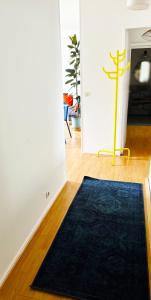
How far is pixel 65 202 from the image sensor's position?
2.78 meters

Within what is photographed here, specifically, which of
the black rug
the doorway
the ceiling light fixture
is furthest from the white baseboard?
the ceiling light fixture

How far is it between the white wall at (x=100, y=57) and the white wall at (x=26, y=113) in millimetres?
1296

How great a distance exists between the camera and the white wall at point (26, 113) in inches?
65.9

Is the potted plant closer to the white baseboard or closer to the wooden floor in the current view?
the wooden floor

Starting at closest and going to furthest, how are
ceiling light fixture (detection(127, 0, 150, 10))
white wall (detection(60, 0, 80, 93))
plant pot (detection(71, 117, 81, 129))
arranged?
ceiling light fixture (detection(127, 0, 150, 10)), white wall (detection(60, 0, 80, 93)), plant pot (detection(71, 117, 81, 129))

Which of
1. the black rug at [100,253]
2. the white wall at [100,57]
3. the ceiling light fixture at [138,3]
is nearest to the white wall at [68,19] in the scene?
the white wall at [100,57]

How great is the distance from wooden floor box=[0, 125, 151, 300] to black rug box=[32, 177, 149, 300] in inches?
3.0

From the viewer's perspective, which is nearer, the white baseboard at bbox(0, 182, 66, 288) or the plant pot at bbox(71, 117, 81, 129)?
the white baseboard at bbox(0, 182, 66, 288)

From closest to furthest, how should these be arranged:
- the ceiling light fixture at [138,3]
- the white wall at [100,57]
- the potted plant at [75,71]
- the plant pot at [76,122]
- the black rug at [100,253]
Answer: the black rug at [100,253] → the ceiling light fixture at [138,3] → the white wall at [100,57] → the potted plant at [75,71] → the plant pot at [76,122]

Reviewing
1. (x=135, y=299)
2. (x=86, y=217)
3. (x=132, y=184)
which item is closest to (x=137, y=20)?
(x=132, y=184)

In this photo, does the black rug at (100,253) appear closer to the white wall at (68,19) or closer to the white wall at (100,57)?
the white wall at (100,57)

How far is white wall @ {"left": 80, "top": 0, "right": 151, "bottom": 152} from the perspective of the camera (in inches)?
137

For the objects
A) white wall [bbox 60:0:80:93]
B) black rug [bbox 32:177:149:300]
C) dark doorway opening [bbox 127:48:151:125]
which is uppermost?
white wall [bbox 60:0:80:93]

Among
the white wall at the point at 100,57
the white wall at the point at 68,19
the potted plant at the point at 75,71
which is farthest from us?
the potted plant at the point at 75,71
